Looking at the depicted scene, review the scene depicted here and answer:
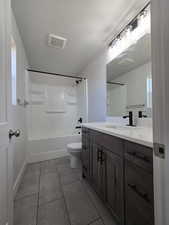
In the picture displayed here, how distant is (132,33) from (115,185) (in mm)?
1851

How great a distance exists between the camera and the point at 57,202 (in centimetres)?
136

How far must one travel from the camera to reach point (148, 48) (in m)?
1.34

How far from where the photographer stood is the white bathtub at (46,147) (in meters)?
2.60

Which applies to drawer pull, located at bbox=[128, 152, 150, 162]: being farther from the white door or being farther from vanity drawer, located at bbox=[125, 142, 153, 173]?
the white door

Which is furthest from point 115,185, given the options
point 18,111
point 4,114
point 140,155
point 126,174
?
point 18,111

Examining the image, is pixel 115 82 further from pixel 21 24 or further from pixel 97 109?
pixel 21 24

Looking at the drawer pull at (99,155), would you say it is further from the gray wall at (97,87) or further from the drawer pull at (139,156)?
the gray wall at (97,87)

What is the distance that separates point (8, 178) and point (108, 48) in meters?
2.31

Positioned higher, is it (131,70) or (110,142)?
(131,70)

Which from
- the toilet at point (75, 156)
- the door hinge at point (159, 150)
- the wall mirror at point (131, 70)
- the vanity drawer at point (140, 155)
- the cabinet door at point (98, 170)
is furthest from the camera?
the toilet at point (75, 156)

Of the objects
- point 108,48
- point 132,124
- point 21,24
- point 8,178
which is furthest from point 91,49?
point 8,178

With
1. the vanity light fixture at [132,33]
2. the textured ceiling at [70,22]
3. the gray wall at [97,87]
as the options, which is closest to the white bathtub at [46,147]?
the gray wall at [97,87]

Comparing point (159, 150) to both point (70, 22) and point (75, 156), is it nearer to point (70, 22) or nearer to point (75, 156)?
point (70, 22)

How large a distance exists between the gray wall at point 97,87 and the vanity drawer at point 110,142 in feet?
3.30
